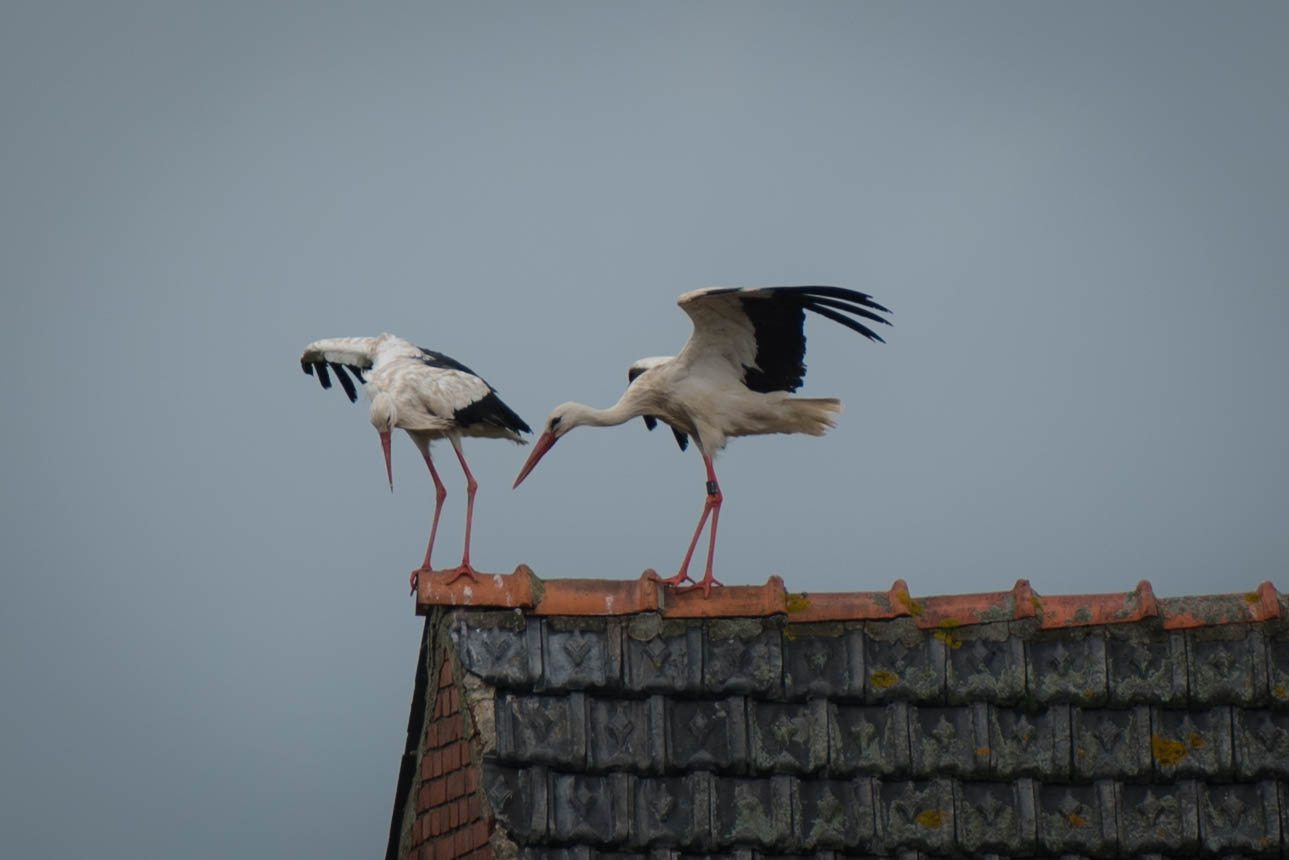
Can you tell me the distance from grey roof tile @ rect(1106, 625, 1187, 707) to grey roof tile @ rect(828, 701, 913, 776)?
0.56 metres

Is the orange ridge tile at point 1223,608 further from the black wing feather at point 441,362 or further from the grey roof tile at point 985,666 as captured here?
the black wing feather at point 441,362

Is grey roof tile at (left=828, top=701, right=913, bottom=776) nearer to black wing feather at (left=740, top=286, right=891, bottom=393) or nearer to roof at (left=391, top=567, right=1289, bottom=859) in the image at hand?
roof at (left=391, top=567, right=1289, bottom=859)

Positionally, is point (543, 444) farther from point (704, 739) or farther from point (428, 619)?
point (704, 739)

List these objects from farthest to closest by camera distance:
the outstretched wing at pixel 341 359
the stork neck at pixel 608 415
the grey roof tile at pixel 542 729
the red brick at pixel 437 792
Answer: the outstretched wing at pixel 341 359
the stork neck at pixel 608 415
the red brick at pixel 437 792
the grey roof tile at pixel 542 729

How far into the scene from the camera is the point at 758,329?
7102mm

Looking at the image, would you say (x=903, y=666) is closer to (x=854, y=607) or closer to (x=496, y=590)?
(x=854, y=607)

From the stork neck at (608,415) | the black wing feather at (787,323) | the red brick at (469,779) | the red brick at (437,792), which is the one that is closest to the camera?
the red brick at (469,779)

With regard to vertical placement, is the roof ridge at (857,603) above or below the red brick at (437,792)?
above

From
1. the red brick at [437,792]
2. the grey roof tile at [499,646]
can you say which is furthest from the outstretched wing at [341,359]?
the grey roof tile at [499,646]

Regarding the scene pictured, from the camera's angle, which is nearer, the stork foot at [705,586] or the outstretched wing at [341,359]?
the stork foot at [705,586]

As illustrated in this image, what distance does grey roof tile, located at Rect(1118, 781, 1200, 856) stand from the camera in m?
4.15

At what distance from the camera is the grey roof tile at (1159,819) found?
4152 millimetres

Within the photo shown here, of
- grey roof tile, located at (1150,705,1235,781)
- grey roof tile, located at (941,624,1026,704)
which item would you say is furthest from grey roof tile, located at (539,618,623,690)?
grey roof tile, located at (1150,705,1235,781)

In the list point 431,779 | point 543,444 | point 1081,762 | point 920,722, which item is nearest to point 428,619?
point 431,779
